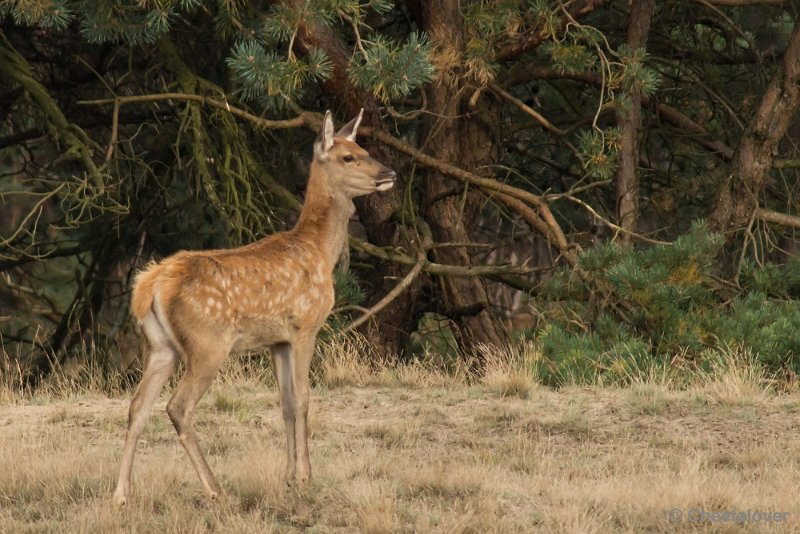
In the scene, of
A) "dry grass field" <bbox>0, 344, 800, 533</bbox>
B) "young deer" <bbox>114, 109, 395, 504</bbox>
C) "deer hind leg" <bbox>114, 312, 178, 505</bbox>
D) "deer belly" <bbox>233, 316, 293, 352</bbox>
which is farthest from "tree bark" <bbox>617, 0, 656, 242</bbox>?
"deer hind leg" <bbox>114, 312, 178, 505</bbox>

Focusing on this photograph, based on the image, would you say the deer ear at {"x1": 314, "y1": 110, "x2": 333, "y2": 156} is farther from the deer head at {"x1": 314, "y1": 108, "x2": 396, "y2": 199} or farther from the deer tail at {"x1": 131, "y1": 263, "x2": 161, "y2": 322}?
the deer tail at {"x1": 131, "y1": 263, "x2": 161, "y2": 322}

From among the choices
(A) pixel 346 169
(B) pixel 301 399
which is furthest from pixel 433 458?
(A) pixel 346 169

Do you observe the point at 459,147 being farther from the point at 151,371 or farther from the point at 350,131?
the point at 151,371

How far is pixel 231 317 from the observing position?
7.66 meters

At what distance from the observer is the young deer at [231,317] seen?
7496 mm

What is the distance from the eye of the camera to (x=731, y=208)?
13453mm

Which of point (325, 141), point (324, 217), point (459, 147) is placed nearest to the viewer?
point (324, 217)

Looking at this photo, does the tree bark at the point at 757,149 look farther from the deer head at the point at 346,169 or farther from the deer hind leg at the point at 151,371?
the deer hind leg at the point at 151,371

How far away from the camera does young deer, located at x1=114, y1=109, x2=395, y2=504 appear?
7.50 m

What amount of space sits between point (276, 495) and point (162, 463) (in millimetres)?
1117

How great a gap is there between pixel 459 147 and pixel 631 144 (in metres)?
1.91

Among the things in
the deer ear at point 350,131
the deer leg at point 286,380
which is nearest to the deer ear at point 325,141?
the deer ear at point 350,131

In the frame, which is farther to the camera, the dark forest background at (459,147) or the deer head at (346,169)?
the dark forest background at (459,147)

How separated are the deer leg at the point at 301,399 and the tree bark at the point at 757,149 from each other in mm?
6465
